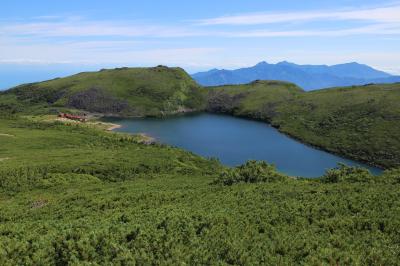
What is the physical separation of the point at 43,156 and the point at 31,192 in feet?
85.9

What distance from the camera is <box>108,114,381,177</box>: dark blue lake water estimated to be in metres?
120

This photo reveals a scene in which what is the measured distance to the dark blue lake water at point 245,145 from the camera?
4715 inches

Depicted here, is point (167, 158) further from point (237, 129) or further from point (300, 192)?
point (237, 129)

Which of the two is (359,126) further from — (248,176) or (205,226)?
(205,226)

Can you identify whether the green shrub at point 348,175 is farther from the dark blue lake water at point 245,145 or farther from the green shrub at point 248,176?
the dark blue lake water at point 245,145

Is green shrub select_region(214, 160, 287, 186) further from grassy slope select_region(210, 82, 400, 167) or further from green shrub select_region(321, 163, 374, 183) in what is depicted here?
grassy slope select_region(210, 82, 400, 167)

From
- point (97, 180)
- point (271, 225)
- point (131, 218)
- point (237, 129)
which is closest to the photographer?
point (271, 225)

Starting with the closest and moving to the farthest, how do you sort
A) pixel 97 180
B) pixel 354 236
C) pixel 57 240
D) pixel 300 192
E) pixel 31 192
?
pixel 57 240 < pixel 354 236 < pixel 300 192 < pixel 31 192 < pixel 97 180

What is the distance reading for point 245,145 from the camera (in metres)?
146

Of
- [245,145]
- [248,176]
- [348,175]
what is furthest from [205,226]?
[245,145]

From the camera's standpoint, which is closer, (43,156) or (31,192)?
(31,192)

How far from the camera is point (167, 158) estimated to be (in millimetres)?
85688

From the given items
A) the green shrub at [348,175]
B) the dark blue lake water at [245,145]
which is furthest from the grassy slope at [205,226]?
the dark blue lake water at [245,145]

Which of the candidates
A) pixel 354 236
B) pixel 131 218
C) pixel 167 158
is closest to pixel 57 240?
pixel 131 218
